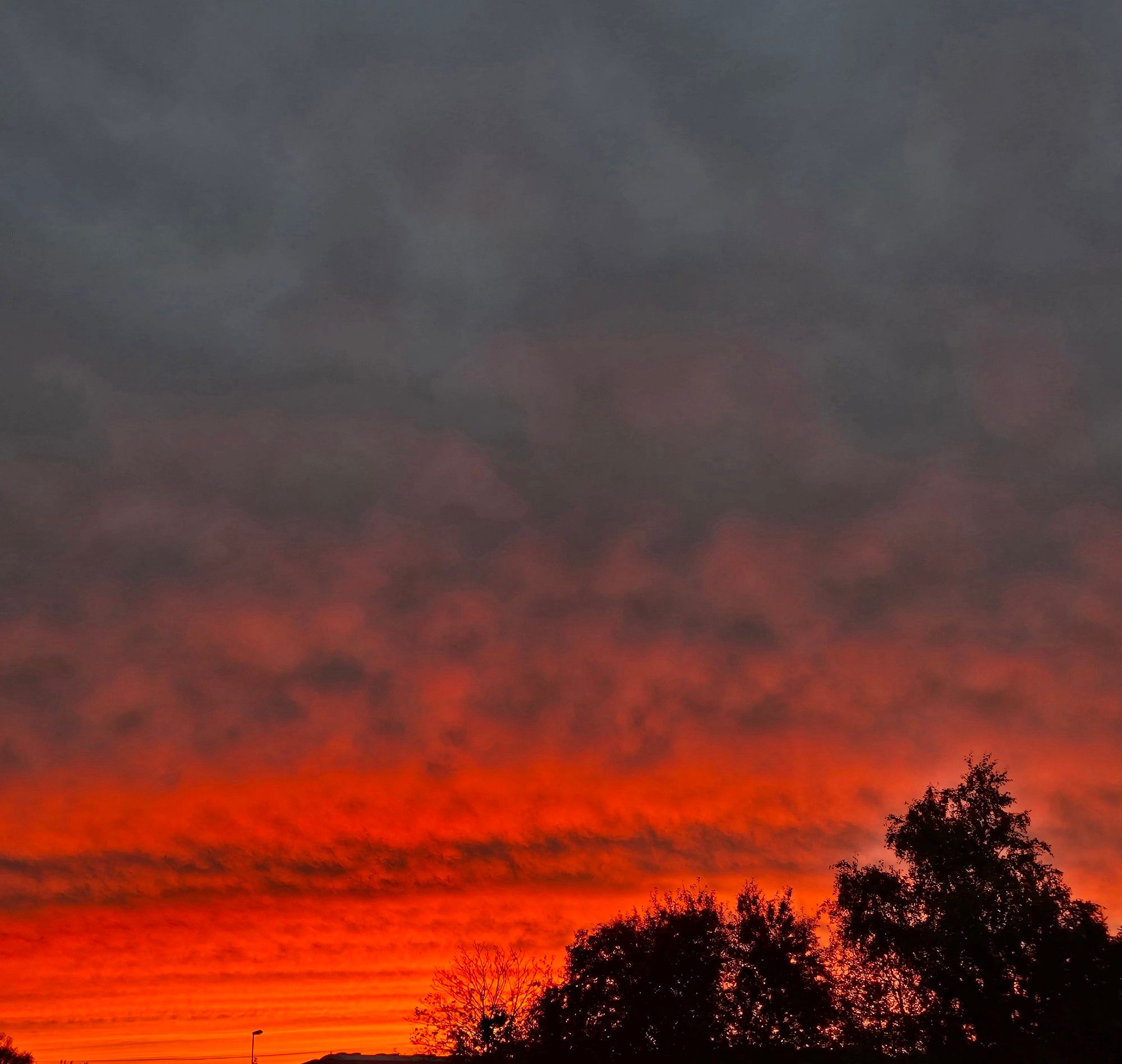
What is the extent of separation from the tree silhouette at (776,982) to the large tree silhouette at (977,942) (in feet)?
48.0

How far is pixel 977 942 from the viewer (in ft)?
279

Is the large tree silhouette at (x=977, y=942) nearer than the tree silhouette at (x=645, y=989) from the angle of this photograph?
Yes

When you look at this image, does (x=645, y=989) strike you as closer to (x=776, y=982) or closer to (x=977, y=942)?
(x=776, y=982)

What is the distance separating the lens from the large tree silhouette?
84062mm

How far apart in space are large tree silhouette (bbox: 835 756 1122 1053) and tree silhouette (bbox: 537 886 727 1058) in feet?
72.3

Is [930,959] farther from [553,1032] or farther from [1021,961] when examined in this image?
[553,1032]

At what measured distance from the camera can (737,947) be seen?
381 feet

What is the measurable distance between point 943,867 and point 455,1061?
A: 66616mm

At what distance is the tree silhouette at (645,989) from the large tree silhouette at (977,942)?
2203cm

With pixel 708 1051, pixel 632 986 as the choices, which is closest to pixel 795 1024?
pixel 708 1051

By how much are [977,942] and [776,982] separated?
3183 cm

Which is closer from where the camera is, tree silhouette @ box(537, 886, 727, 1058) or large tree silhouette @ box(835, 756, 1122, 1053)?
large tree silhouette @ box(835, 756, 1122, 1053)

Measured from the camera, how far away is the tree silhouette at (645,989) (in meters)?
112

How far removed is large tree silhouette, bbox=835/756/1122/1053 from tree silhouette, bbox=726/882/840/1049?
1464 cm
